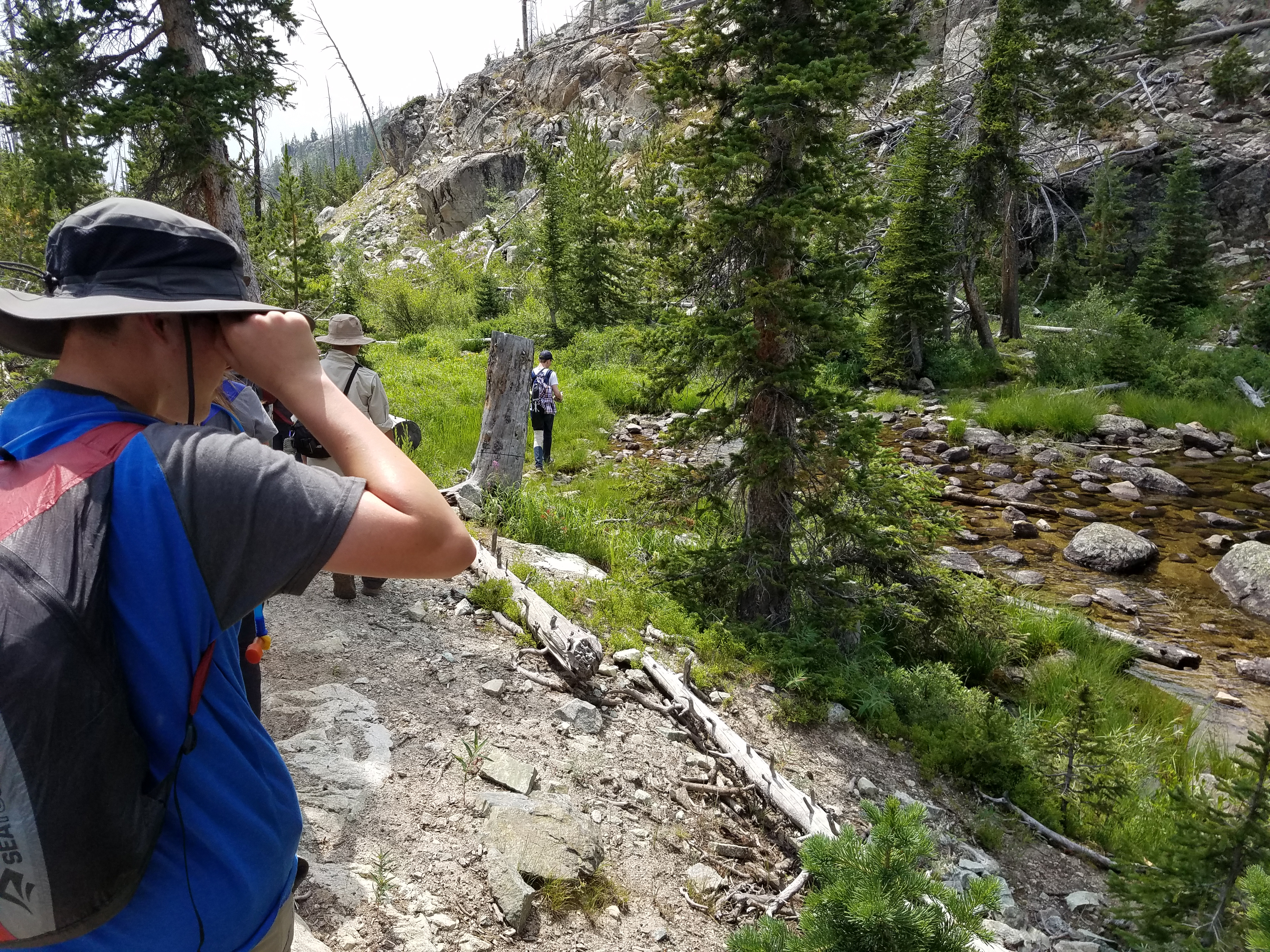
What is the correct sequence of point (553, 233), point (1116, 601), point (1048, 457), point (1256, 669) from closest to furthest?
point (1256, 669)
point (1116, 601)
point (1048, 457)
point (553, 233)

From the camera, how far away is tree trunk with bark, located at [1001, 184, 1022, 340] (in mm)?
19859

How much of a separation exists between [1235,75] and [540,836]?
123 feet

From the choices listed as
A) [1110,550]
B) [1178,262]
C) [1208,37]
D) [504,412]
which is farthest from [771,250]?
[1208,37]

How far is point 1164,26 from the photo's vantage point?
29.6 metres

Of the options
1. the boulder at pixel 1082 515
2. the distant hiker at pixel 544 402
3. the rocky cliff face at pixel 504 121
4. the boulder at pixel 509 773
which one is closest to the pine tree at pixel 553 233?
the distant hiker at pixel 544 402

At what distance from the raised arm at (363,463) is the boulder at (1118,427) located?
18012mm

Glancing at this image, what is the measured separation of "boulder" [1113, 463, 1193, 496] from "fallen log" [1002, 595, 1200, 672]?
587cm

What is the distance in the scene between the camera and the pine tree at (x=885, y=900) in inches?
82.9

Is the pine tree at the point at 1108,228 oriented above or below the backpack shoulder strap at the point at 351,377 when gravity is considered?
above

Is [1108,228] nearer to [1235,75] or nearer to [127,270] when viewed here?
[1235,75]

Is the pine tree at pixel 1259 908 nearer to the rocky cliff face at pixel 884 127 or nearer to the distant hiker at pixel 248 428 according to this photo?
the distant hiker at pixel 248 428

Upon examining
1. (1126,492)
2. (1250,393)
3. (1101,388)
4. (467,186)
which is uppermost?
(467,186)

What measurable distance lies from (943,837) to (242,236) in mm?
13008

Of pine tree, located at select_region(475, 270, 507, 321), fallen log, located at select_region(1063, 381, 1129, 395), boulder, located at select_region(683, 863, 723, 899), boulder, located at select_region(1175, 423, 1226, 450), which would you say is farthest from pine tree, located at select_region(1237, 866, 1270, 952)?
pine tree, located at select_region(475, 270, 507, 321)
